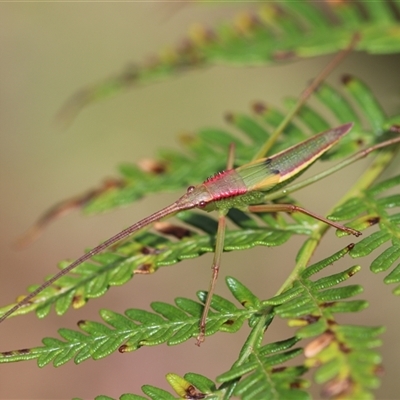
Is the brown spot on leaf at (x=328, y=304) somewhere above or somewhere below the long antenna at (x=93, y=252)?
below

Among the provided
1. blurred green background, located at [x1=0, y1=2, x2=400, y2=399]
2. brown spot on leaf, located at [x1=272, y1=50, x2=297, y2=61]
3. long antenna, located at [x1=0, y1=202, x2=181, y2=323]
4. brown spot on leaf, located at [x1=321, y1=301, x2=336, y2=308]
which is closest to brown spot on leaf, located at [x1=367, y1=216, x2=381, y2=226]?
brown spot on leaf, located at [x1=321, y1=301, x2=336, y2=308]

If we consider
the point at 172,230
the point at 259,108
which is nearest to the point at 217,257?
the point at 172,230

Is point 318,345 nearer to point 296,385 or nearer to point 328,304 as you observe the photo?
point 296,385

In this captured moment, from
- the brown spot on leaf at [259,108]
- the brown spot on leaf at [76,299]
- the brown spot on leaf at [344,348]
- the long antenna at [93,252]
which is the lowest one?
the brown spot on leaf at [344,348]

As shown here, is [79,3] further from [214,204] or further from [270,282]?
[214,204]

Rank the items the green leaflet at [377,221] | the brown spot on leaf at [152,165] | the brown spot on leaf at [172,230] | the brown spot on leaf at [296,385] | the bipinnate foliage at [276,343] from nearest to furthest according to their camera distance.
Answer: the bipinnate foliage at [276,343] → the brown spot on leaf at [296,385] → the green leaflet at [377,221] → the brown spot on leaf at [172,230] → the brown spot on leaf at [152,165]

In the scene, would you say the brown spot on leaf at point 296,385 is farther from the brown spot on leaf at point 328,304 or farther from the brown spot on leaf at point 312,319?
the brown spot on leaf at point 328,304

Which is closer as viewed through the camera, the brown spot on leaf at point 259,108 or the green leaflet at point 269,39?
the green leaflet at point 269,39

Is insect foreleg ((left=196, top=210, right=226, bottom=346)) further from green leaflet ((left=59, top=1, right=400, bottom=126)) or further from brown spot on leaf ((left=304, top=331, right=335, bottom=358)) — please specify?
green leaflet ((left=59, top=1, right=400, bottom=126))

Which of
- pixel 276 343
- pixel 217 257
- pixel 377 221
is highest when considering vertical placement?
pixel 217 257

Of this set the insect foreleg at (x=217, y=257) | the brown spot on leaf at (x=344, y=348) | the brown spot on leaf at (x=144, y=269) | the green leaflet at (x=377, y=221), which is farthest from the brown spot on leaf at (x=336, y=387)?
the brown spot on leaf at (x=144, y=269)
